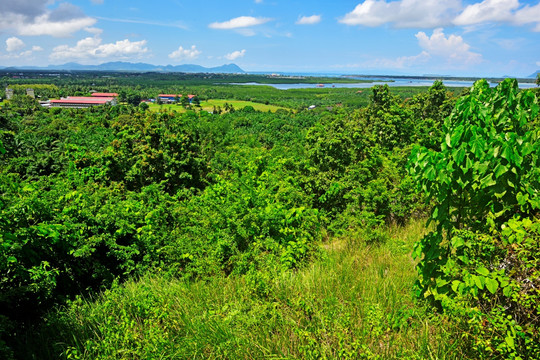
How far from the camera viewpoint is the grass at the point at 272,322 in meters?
2.81

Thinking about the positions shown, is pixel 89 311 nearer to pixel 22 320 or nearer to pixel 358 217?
pixel 22 320

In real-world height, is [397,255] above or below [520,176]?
below

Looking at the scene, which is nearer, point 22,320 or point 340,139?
point 22,320

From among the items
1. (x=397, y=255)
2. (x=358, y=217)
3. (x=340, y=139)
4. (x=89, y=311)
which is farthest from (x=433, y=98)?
(x=89, y=311)

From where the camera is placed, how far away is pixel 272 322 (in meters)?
3.13

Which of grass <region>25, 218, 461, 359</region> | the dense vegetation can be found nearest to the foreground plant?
the dense vegetation

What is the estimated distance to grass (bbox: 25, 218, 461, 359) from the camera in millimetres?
2814

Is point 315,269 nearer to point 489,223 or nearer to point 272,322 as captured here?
point 272,322

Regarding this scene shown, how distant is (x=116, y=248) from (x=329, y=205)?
18.3 feet

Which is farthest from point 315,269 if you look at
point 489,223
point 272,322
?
point 489,223

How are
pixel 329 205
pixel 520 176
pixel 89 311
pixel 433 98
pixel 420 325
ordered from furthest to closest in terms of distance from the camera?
pixel 433 98
pixel 329 205
pixel 89 311
pixel 420 325
pixel 520 176

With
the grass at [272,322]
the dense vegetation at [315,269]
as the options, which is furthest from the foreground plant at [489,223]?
the grass at [272,322]

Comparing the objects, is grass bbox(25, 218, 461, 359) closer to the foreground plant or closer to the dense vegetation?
the dense vegetation

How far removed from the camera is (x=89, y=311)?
4082 millimetres
